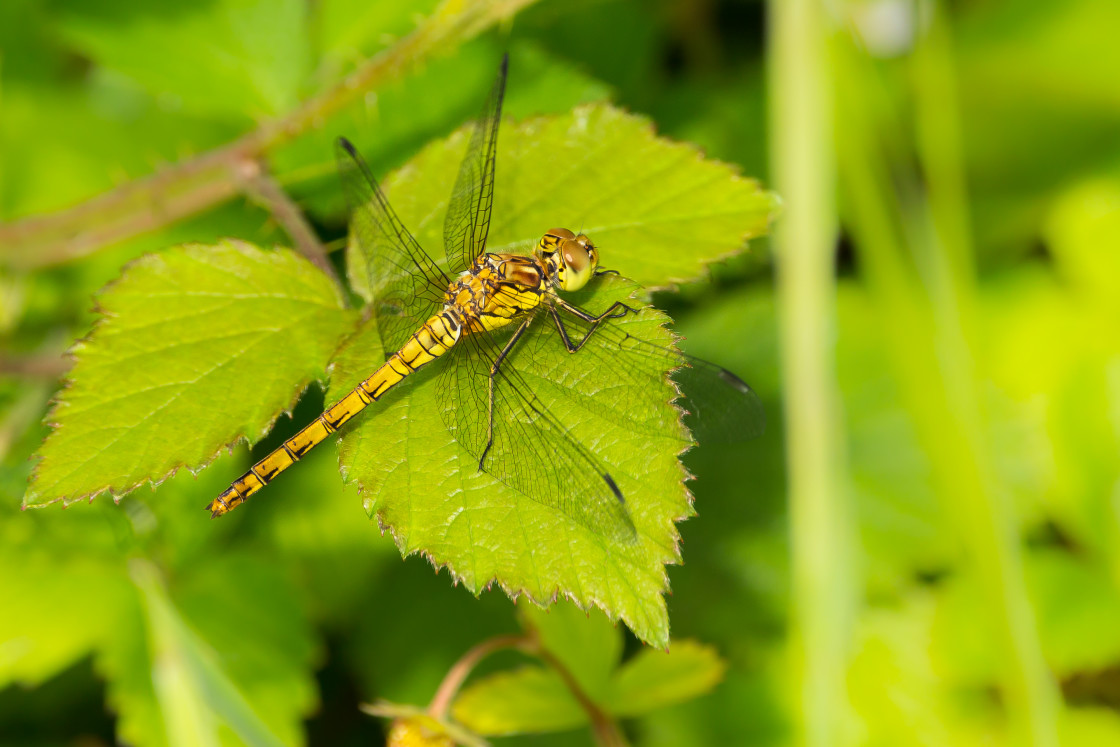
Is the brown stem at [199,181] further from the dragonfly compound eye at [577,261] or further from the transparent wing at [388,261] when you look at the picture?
the dragonfly compound eye at [577,261]

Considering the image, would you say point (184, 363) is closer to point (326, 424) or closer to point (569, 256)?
point (326, 424)

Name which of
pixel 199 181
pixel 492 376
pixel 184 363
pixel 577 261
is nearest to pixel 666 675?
pixel 492 376

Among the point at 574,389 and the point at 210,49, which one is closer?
the point at 574,389

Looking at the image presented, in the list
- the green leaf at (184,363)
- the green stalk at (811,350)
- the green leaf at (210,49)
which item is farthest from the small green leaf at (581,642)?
the green leaf at (210,49)

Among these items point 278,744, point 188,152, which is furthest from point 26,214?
point 278,744

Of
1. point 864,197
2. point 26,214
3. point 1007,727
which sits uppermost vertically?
point 26,214

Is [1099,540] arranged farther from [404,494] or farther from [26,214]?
[26,214]
